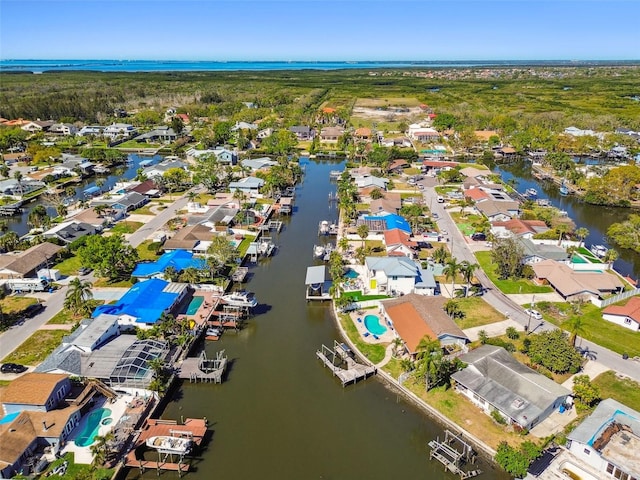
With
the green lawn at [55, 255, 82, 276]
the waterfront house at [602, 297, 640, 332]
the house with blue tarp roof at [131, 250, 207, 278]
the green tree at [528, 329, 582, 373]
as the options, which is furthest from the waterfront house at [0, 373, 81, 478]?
the waterfront house at [602, 297, 640, 332]

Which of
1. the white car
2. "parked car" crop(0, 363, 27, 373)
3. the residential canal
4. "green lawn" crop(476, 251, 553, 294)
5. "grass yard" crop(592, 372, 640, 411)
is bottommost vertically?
the residential canal

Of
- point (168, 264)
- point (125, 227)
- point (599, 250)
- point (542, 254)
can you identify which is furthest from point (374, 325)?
point (125, 227)

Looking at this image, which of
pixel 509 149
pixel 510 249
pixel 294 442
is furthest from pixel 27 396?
pixel 509 149

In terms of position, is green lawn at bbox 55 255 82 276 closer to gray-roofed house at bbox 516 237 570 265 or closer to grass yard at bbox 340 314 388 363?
grass yard at bbox 340 314 388 363

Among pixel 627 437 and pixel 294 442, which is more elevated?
pixel 627 437

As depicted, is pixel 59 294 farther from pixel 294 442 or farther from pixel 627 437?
pixel 627 437

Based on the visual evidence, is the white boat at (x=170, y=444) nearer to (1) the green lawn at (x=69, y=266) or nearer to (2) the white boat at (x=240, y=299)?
(2) the white boat at (x=240, y=299)
